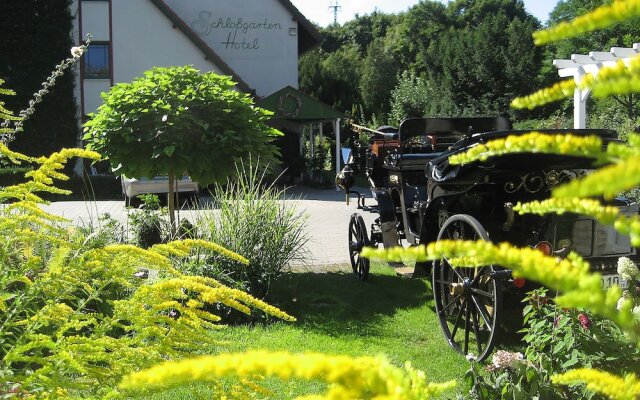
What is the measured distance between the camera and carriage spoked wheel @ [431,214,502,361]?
16.1 ft

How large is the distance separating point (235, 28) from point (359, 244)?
2031 centimetres

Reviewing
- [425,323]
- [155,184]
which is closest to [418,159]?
[425,323]

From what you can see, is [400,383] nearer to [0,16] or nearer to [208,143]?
[208,143]

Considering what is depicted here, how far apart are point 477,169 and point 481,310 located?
108 centimetres

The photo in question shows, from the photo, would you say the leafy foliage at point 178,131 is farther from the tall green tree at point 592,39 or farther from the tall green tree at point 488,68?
the tall green tree at point 488,68

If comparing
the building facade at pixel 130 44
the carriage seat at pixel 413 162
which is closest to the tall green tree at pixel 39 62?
the building facade at pixel 130 44

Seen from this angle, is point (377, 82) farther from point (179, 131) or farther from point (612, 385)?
point (612, 385)

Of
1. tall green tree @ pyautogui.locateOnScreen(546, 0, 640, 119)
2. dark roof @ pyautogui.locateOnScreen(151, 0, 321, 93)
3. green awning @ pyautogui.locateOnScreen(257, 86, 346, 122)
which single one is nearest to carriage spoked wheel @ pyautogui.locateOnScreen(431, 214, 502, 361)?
dark roof @ pyautogui.locateOnScreen(151, 0, 321, 93)

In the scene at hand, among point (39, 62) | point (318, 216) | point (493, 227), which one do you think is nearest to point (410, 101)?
point (39, 62)

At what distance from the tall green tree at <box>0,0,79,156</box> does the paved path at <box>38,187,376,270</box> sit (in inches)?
166

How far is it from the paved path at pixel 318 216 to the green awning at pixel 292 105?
2.60 m

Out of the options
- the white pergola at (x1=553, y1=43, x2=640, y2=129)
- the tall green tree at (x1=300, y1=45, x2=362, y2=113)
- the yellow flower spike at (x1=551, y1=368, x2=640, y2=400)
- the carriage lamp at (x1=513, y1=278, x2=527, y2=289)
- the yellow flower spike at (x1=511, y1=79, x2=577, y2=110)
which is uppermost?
the tall green tree at (x1=300, y1=45, x2=362, y2=113)

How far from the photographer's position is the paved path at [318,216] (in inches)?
399

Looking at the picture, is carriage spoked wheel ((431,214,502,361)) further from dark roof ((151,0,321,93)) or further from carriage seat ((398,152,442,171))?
dark roof ((151,0,321,93))
